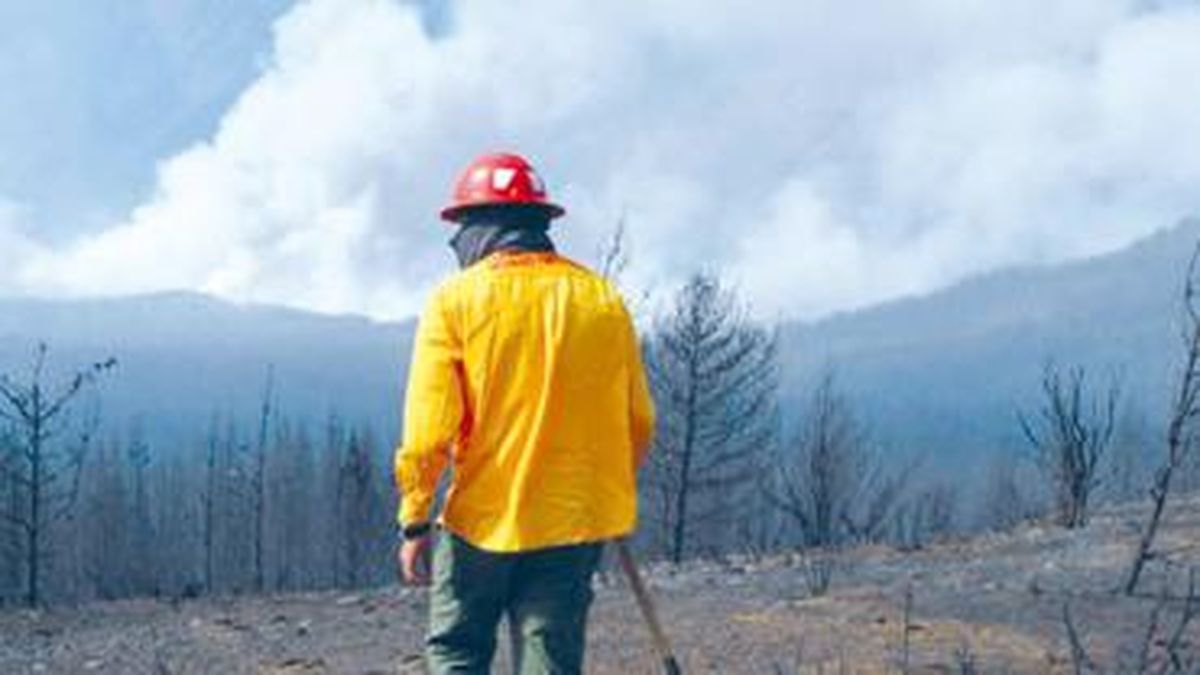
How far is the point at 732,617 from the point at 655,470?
25.7 m

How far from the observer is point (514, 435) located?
20.5ft

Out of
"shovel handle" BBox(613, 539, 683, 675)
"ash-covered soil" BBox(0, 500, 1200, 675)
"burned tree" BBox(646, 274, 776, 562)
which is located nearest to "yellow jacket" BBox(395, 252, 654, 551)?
"shovel handle" BBox(613, 539, 683, 675)

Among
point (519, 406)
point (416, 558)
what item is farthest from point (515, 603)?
point (519, 406)

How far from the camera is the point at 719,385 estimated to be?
38000 millimetres

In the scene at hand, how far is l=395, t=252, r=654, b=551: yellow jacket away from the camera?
6.12 meters

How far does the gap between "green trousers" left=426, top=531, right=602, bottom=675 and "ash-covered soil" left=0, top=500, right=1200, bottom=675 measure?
1.09 metres

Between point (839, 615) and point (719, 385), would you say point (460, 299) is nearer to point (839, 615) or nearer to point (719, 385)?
point (839, 615)

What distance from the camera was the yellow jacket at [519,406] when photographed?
6.12 m

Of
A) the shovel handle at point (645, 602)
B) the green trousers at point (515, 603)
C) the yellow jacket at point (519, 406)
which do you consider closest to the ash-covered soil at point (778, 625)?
the shovel handle at point (645, 602)

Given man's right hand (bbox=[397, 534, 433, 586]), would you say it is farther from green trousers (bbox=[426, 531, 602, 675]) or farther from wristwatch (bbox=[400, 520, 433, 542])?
green trousers (bbox=[426, 531, 602, 675])

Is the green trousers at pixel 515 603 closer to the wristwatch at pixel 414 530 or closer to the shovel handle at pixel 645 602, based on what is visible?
the wristwatch at pixel 414 530

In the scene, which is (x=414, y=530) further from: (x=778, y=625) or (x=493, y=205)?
(x=778, y=625)

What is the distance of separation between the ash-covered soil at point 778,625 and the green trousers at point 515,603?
109cm

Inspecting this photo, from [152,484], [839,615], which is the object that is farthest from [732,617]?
[152,484]
